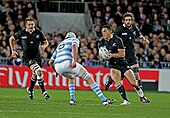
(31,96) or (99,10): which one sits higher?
(99,10)

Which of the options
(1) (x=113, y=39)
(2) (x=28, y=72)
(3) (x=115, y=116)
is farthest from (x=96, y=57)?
(3) (x=115, y=116)

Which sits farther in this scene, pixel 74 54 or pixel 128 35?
pixel 128 35

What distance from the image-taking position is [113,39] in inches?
666

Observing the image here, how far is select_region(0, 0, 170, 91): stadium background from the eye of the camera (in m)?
26.0

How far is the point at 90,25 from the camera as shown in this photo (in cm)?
3253

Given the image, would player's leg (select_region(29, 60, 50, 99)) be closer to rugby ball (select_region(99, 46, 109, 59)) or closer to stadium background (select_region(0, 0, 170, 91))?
rugby ball (select_region(99, 46, 109, 59))

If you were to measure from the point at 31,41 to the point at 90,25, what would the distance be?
1355 cm

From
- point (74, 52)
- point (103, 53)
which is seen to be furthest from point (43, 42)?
point (74, 52)

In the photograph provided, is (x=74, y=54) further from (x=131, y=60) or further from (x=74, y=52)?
(x=131, y=60)

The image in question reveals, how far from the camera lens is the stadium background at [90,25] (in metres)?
26.0

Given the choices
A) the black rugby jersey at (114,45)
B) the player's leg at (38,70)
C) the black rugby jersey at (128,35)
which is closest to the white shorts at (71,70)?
the black rugby jersey at (114,45)

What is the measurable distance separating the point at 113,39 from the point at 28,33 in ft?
10.5

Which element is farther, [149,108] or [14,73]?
[14,73]

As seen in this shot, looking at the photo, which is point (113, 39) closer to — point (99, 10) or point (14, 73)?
point (14, 73)
